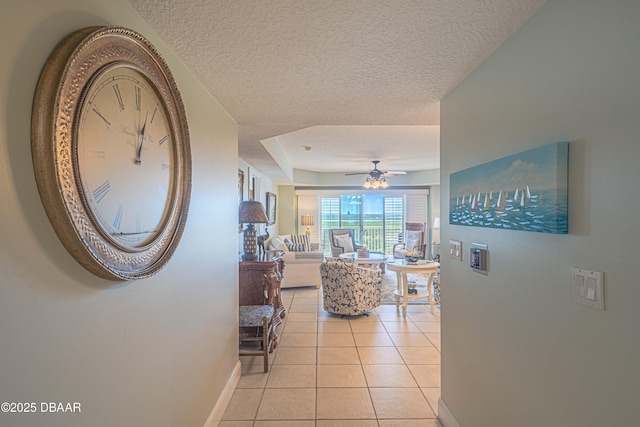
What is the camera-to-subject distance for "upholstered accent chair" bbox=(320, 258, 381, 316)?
4359 mm

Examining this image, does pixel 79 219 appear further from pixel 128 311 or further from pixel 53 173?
pixel 128 311

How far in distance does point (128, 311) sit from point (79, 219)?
471mm

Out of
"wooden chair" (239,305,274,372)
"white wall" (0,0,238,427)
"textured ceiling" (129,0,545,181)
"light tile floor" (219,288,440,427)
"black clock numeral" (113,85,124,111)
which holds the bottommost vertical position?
"light tile floor" (219,288,440,427)

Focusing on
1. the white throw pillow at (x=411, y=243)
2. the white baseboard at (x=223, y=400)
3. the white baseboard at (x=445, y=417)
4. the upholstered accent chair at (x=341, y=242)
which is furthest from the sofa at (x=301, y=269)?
the white baseboard at (x=445, y=417)

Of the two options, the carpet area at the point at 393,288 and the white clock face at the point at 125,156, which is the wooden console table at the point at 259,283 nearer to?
the white clock face at the point at 125,156

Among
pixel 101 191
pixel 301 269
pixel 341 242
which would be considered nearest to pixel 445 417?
pixel 101 191

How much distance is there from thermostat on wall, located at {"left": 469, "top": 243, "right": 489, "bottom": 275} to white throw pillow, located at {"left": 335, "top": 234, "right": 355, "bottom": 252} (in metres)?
6.30

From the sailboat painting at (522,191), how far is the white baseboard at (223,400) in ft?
6.59

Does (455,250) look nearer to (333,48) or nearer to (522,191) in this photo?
(522,191)

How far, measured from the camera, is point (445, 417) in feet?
7.05

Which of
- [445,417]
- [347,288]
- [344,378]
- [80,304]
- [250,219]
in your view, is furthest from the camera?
[347,288]

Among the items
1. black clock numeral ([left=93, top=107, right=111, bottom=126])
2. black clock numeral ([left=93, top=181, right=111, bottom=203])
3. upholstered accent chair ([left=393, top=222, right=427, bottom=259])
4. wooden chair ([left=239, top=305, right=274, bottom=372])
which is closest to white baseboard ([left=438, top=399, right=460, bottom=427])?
wooden chair ([left=239, top=305, right=274, bottom=372])

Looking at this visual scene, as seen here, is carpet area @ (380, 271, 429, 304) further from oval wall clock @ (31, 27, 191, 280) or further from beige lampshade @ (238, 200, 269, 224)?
oval wall clock @ (31, 27, 191, 280)

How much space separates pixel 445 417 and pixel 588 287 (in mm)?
1596
